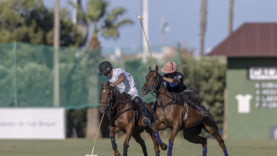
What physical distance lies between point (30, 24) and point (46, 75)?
18.3m

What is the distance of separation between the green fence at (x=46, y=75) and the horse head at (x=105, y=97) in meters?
16.6

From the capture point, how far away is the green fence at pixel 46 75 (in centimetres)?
3381

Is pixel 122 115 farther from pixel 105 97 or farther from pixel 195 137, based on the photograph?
pixel 195 137

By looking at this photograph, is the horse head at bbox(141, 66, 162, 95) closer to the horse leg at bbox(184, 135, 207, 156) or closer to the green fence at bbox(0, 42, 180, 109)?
the horse leg at bbox(184, 135, 207, 156)

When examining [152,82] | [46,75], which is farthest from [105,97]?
[46,75]

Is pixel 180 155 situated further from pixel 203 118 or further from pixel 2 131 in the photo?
pixel 2 131

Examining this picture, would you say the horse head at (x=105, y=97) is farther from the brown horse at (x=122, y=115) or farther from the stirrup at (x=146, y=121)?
the stirrup at (x=146, y=121)

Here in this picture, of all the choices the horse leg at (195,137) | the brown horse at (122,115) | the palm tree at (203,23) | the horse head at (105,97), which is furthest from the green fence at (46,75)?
the palm tree at (203,23)

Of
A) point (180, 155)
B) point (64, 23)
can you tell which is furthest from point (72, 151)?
point (64, 23)

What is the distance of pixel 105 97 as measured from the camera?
57.1 ft

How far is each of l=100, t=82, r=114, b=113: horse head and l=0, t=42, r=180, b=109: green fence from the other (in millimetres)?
16627

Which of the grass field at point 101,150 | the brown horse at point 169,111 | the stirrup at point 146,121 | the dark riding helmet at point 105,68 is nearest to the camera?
the dark riding helmet at point 105,68

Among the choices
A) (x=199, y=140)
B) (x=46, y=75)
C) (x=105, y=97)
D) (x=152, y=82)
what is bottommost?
(x=199, y=140)

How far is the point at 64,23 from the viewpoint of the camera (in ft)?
179
